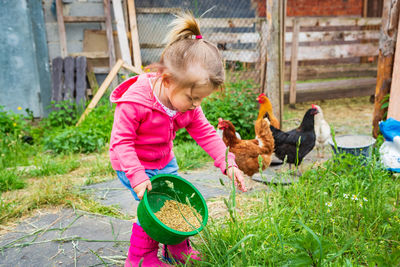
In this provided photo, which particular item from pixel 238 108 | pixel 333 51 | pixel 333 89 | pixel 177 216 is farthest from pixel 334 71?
pixel 177 216

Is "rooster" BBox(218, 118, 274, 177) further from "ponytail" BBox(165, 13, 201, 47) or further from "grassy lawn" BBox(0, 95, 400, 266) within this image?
"ponytail" BBox(165, 13, 201, 47)

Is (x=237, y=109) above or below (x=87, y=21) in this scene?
below

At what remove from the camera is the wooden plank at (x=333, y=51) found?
7586 mm

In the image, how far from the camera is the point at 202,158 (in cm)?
427

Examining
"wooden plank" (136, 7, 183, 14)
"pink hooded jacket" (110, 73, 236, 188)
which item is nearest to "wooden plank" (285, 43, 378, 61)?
"wooden plank" (136, 7, 183, 14)

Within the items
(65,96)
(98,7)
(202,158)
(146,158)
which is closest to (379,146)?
(202,158)

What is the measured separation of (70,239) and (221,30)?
514 cm

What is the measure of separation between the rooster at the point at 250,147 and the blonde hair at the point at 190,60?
1.82 m

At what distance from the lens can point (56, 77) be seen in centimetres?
628

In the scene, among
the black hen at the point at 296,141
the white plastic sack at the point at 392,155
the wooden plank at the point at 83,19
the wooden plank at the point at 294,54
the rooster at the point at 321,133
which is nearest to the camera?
the white plastic sack at the point at 392,155

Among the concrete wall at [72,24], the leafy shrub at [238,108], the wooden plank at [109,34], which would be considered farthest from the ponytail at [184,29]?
the concrete wall at [72,24]

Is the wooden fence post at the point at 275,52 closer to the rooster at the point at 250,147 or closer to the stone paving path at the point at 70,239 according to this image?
the rooster at the point at 250,147

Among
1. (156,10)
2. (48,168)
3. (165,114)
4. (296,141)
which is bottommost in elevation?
(48,168)

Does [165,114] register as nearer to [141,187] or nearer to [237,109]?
[141,187]
